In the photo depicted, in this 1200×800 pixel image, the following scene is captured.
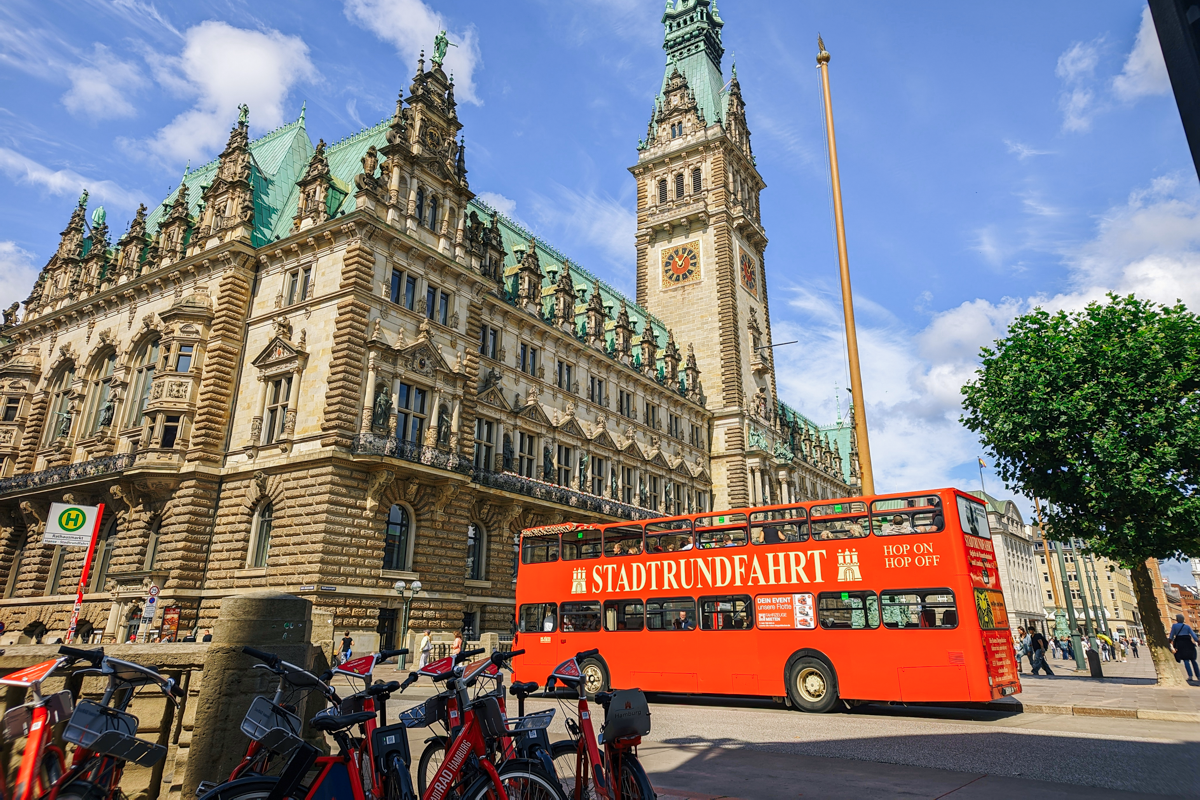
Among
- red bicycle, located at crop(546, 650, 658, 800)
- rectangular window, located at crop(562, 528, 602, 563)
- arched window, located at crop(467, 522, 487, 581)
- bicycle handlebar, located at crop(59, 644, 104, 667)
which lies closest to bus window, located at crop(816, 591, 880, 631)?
rectangular window, located at crop(562, 528, 602, 563)

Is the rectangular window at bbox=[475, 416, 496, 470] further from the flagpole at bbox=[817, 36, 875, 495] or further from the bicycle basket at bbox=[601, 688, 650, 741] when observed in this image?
the bicycle basket at bbox=[601, 688, 650, 741]

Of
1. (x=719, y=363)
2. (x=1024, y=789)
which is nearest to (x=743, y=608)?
(x=1024, y=789)

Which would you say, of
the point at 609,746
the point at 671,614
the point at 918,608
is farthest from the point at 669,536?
the point at 609,746

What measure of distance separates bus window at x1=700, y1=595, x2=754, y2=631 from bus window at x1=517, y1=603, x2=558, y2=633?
4981 millimetres

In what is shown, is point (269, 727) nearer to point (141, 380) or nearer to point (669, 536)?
point (669, 536)

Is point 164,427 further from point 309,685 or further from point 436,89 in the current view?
point 309,685

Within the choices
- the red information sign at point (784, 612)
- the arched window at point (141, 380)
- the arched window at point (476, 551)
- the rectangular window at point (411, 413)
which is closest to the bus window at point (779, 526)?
the red information sign at point (784, 612)

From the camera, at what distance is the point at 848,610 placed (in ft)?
55.3

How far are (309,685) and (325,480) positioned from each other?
23.0m

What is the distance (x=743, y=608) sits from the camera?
18188 mm

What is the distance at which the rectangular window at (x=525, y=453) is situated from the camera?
3791cm

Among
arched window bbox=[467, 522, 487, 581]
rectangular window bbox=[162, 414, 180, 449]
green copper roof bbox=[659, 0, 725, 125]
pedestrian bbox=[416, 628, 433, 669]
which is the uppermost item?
green copper roof bbox=[659, 0, 725, 125]

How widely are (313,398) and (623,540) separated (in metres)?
15.6

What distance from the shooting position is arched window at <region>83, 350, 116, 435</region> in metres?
36.8
